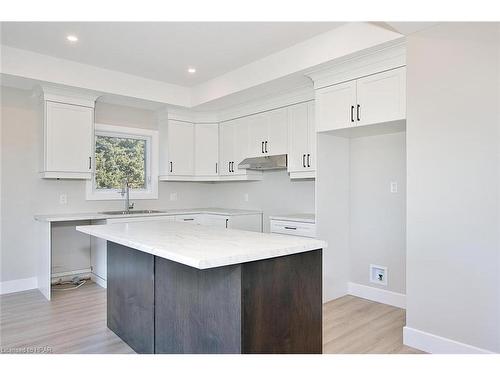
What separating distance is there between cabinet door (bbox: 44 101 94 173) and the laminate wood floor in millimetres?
1402

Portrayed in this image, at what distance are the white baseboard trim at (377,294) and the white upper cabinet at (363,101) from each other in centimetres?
169

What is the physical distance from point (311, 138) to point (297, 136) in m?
0.26

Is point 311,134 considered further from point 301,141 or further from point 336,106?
point 336,106

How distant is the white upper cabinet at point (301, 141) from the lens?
3.69 metres

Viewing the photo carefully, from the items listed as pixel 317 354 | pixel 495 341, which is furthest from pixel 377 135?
pixel 317 354

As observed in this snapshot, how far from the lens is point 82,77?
12.5 ft

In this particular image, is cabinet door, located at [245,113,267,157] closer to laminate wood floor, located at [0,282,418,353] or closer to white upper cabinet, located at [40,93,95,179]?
white upper cabinet, located at [40,93,95,179]

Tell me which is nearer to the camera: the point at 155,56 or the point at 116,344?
the point at 116,344

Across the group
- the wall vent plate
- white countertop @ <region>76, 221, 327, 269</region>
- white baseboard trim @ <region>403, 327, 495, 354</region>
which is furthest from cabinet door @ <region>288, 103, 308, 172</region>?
white baseboard trim @ <region>403, 327, 495, 354</region>

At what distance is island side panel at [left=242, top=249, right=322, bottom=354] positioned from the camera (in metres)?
1.68

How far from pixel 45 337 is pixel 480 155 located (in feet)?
10.9

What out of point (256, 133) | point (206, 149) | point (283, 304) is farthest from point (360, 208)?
point (206, 149)

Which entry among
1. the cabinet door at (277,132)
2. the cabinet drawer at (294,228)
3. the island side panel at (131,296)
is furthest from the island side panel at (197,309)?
the cabinet door at (277,132)
